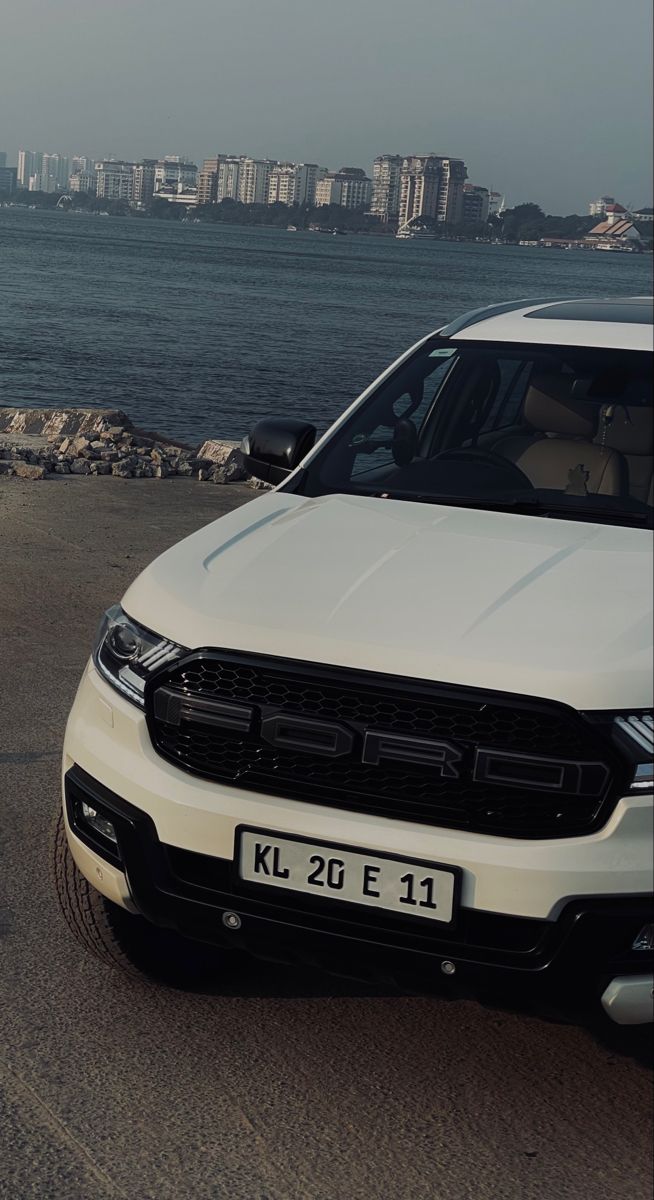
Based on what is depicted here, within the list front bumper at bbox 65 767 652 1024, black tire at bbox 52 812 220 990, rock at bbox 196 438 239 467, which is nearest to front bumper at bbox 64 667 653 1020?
front bumper at bbox 65 767 652 1024

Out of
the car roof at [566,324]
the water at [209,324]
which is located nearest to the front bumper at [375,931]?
the car roof at [566,324]

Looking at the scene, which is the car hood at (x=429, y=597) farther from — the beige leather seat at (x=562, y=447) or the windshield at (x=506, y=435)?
the beige leather seat at (x=562, y=447)

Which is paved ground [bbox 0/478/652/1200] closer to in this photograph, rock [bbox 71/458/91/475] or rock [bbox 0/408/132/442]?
rock [bbox 71/458/91/475]

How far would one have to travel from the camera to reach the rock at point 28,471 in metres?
11.2

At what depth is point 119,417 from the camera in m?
A: 18.7

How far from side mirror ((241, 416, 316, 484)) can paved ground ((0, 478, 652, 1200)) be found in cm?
154

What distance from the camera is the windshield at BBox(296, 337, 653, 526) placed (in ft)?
13.1

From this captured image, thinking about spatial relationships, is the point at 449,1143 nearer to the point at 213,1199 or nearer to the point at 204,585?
the point at 213,1199

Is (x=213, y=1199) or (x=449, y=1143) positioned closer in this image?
(x=213, y=1199)

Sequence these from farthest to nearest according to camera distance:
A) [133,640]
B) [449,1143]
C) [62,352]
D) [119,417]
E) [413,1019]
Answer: [62,352] < [119,417] < [413,1019] < [133,640] < [449,1143]

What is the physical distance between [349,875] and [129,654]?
0.81 m

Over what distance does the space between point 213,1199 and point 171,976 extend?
2.65 feet

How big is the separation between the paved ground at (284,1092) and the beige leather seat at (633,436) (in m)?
1.61

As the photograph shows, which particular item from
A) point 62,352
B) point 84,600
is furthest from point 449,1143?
point 62,352
